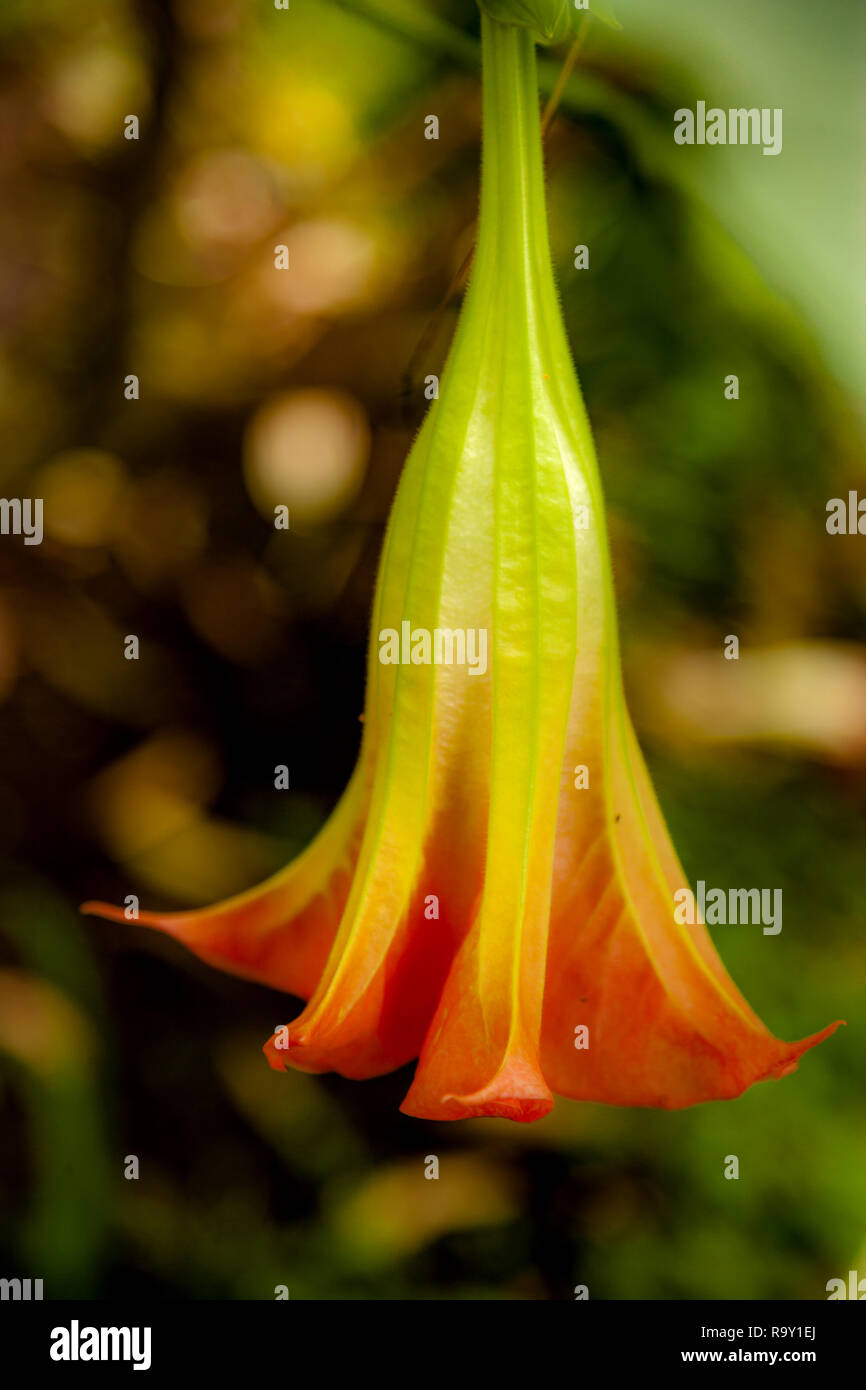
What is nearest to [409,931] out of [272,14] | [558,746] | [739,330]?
[558,746]

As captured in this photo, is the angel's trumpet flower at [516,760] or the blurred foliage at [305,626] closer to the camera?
the angel's trumpet flower at [516,760]

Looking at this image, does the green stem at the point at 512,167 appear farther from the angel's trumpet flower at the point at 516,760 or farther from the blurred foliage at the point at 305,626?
the blurred foliage at the point at 305,626

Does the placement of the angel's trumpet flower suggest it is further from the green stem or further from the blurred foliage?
the blurred foliage

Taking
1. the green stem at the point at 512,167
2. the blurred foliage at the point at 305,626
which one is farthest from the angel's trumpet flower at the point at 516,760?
the blurred foliage at the point at 305,626

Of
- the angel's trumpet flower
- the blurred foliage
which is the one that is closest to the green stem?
the angel's trumpet flower
